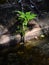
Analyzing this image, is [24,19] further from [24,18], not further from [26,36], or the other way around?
[26,36]

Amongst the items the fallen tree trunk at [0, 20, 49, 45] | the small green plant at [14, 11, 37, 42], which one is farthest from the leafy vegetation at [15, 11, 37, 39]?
the fallen tree trunk at [0, 20, 49, 45]

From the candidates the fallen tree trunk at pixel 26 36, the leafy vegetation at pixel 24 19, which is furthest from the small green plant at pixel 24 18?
the fallen tree trunk at pixel 26 36

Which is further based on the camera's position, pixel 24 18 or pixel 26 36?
pixel 24 18

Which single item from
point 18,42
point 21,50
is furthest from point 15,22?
point 21,50

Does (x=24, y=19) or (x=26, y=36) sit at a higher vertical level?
(x=24, y=19)

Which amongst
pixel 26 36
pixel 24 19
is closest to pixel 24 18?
pixel 24 19

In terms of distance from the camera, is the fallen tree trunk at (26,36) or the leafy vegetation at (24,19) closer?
the fallen tree trunk at (26,36)

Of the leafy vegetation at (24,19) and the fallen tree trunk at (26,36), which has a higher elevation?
the leafy vegetation at (24,19)

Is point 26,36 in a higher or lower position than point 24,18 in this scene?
lower

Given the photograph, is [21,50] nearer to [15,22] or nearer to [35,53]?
[35,53]

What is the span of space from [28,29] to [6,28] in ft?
3.33

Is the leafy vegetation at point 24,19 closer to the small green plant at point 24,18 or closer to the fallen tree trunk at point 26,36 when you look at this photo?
the small green plant at point 24,18

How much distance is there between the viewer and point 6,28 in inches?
408

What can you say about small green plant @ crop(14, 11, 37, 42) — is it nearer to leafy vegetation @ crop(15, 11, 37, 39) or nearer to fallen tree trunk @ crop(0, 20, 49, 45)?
leafy vegetation @ crop(15, 11, 37, 39)
